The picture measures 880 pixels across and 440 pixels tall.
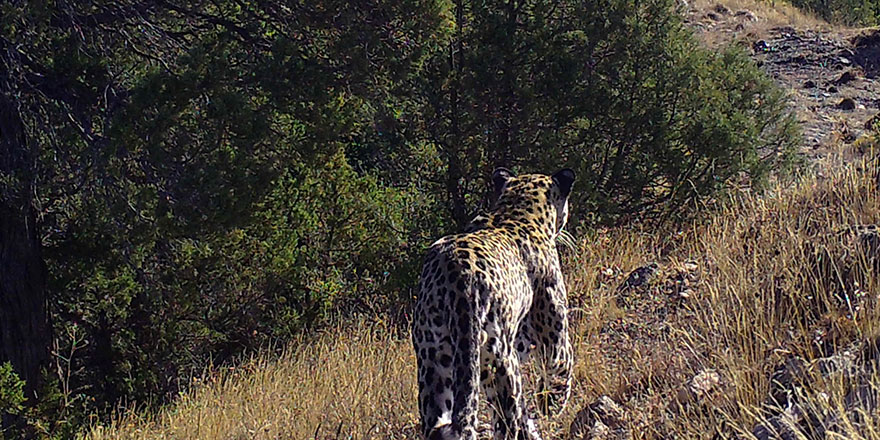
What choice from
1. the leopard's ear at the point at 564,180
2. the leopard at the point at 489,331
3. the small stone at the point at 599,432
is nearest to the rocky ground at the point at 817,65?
the leopard's ear at the point at 564,180

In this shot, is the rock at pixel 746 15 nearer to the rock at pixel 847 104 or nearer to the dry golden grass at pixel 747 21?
the dry golden grass at pixel 747 21

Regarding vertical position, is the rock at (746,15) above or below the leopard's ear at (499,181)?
below

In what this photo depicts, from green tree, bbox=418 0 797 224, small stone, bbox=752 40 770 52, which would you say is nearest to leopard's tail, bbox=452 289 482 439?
green tree, bbox=418 0 797 224

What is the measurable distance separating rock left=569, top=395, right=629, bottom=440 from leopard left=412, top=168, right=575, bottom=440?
0.24m

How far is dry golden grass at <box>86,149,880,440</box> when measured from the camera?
4895mm

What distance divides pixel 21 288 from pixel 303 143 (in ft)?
10.2

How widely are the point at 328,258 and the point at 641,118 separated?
4158 millimetres

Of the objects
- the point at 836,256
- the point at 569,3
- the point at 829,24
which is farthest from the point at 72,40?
the point at 829,24

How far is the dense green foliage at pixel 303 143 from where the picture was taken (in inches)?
333

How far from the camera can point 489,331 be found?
4.98m

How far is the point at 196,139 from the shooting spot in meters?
8.70

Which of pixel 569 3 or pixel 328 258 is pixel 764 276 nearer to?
pixel 569 3

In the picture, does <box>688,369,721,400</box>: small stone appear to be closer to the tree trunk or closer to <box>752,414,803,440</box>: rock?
<box>752,414,803,440</box>: rock

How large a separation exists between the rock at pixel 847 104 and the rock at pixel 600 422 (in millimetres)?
14775
